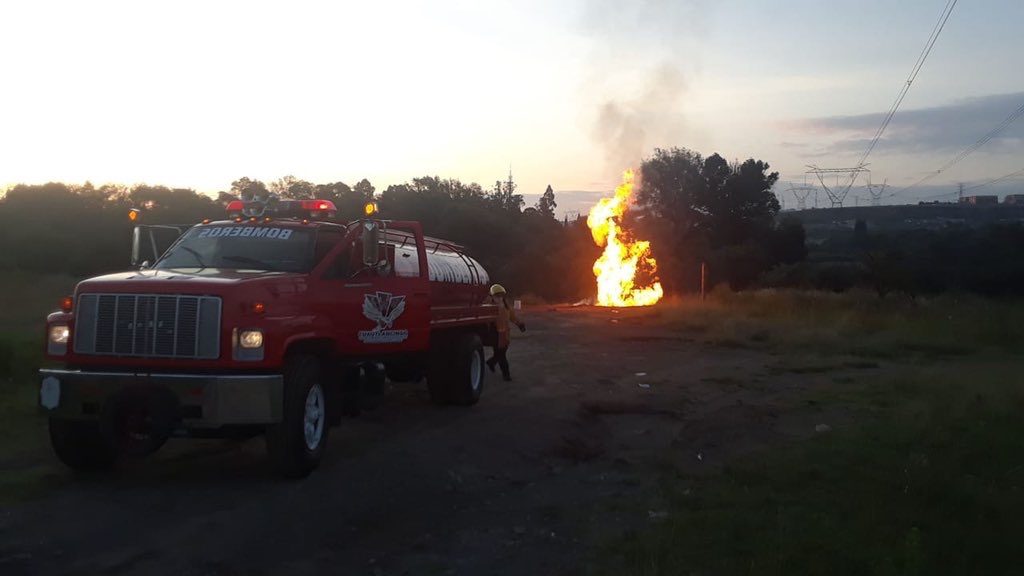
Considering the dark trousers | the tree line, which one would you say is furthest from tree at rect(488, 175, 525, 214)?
the dark trousers

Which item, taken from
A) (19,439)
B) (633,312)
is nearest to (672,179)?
(633,312)

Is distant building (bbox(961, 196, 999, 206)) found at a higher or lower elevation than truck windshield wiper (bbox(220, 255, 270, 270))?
higher

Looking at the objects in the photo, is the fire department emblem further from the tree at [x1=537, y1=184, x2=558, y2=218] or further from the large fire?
→ the tree at [x1=537, y1=184, x2=558, y2=218]

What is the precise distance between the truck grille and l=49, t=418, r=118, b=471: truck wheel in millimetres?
744

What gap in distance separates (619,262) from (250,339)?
36866mm

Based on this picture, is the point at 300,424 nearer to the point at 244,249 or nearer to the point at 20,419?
the point at 244,249

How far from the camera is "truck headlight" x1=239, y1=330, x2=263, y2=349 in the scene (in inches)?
339

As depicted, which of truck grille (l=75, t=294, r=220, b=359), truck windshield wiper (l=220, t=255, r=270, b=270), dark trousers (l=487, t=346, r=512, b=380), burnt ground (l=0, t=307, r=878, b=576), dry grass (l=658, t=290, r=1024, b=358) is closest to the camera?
burnt ground (l=0, t=307, r=878, b=576)

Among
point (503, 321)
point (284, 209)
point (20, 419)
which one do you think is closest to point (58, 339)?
point (284, 209)

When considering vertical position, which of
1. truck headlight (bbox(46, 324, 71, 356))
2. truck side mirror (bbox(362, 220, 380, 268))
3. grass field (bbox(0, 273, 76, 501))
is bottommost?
grass field (bbox(0, 273, 76, 501))

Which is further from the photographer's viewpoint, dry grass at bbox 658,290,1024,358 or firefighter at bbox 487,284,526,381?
dry grass at bbox 658,290,1024,358

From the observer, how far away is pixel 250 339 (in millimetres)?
8633

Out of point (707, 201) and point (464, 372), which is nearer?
point (464, 372)

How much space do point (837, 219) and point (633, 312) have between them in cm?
6306
